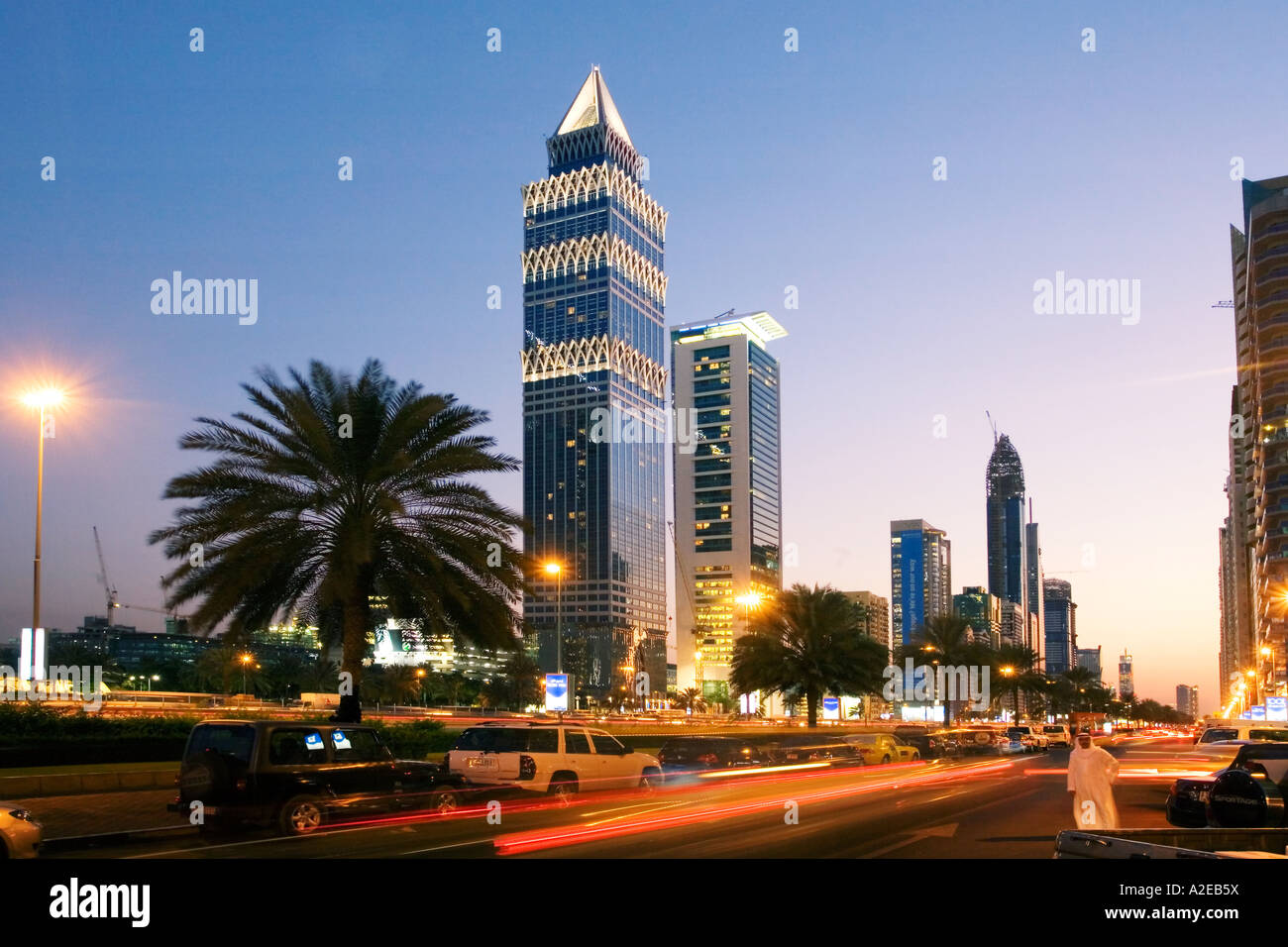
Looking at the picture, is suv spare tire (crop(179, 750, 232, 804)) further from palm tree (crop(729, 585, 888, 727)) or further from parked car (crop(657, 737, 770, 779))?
palm tree (crop(729, 585, 888, 727))

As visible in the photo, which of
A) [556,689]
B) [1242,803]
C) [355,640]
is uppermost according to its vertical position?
[355,640]

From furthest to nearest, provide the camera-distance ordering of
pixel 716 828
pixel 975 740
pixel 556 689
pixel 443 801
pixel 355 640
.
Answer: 1. pixel 975 740
2. pixel 556 689
3. pixel 355 640
4. pixel 443 801
5. pixel 716 828

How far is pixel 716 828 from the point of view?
17.6 meters

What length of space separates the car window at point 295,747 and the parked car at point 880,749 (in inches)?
1126

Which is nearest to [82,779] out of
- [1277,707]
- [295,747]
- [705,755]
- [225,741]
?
[225,741]

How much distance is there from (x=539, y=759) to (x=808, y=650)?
1373 inches

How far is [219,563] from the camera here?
24750 millimetres

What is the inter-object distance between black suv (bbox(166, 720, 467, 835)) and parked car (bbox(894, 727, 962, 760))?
1441 inches

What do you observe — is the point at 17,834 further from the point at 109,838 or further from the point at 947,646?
the point at 947,646

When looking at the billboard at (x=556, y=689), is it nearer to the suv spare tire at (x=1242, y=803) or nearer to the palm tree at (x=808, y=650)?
the palm tree at (x=808, y=650)

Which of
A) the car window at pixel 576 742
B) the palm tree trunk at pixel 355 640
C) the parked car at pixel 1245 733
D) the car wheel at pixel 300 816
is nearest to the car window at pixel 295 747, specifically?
the car wheel at pixel 300 816

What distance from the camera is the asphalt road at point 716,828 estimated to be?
48.1 feet

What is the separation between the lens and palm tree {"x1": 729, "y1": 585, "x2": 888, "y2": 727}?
5547 centimetres
